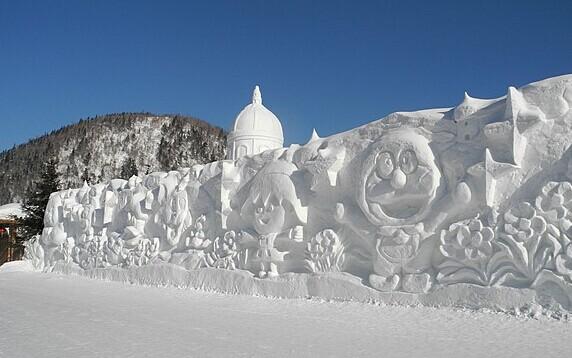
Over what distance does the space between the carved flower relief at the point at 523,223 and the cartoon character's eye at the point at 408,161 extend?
3.96 feet

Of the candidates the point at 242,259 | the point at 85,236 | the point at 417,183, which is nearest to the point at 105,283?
the point at 85,236

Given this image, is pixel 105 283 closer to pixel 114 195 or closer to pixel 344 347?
Result: pixel 114 195

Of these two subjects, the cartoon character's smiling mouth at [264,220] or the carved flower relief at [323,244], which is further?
the cartoon character's smiling mouth at [264,220]

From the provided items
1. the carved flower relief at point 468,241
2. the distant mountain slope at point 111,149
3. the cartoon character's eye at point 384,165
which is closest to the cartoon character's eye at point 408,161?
the cartoon character's eye at point 384,165

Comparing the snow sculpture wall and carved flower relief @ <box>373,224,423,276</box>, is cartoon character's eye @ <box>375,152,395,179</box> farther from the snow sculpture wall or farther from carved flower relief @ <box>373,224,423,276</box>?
carved flower relief @ <box>373,224,423,276</box>

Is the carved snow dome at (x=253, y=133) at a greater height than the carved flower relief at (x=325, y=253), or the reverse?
the carved snow dome at (x=253, y=133)

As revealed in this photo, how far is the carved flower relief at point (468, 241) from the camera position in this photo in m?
5.41

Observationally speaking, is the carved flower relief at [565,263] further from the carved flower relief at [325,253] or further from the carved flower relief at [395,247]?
the carved flower relief at [325,253]

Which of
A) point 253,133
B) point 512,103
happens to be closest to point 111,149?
point 253,133

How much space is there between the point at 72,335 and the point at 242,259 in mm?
3392

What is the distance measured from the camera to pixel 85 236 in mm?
11734

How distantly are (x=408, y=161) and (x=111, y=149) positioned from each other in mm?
79450

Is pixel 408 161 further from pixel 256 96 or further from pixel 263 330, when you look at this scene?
pixel 256 96

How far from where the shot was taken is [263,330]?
512 cm
